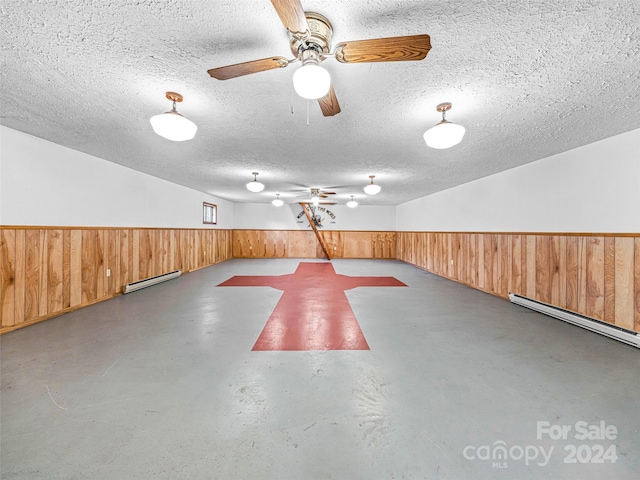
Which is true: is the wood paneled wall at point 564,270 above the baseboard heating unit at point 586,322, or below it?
above

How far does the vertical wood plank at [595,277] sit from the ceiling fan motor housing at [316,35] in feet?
12.0

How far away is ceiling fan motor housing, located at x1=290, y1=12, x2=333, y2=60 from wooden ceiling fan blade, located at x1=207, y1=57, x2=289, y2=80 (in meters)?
0.10

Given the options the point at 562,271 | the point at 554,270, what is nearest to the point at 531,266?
the point at 554,270

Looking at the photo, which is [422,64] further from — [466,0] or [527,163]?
[527,163]

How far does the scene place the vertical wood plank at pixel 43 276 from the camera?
2885 mm

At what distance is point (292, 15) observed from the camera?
0.97 meters

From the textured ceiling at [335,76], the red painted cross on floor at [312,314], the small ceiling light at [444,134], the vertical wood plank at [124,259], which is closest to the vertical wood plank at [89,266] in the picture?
the vertical wood plank at [124,259]

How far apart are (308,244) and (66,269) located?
725 centimetres

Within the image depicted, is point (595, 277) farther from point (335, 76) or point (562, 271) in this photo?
point (335, 76)

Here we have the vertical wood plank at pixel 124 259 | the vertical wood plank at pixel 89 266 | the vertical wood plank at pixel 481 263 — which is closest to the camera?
the vertical wood plank at pixel 89 266

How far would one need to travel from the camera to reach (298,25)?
1.03 m

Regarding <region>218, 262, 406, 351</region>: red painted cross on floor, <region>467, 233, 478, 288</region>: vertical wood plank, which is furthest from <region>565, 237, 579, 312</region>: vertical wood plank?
<region>218, 262, 406, 351</region>: red painted cross on floor

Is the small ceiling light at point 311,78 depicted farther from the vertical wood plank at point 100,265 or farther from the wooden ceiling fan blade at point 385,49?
the vertical wood plank at point 100,265

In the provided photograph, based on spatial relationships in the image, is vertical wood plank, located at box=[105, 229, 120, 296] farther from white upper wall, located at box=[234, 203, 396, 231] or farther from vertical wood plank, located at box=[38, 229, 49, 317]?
white upper wall, located at box=[234, 203, 396, 231]
